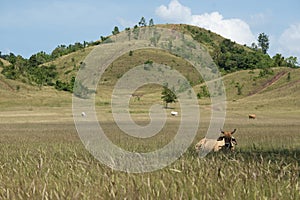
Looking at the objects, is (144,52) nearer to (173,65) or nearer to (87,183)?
(173,65)

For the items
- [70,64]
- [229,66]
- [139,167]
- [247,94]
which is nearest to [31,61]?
[70,64]

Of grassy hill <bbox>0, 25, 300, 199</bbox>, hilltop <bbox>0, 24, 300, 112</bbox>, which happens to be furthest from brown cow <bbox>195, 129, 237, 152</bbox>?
hilltop <bbox>0, 24, 300, 112</bbox>

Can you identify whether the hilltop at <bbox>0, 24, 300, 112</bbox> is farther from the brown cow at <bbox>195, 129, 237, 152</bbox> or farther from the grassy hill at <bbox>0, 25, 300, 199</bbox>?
the brown cow at <bbox>195, 129, 237, 152</bbox>

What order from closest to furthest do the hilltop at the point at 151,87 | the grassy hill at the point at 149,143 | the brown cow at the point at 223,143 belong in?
the grassy hill at the point at 149,143
the brown cow at the point at 223,143
the hilltop at the point at 151,87

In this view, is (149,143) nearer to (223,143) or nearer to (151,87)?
(223,143)

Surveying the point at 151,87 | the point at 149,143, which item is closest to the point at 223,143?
the point at 149,143

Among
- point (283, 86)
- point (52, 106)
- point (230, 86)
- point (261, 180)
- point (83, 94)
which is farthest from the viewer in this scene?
point (230, 86)

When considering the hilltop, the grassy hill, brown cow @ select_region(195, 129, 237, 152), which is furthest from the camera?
the hilltop

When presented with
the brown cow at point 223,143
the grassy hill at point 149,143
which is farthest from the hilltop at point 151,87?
the brown cow at point 223,143

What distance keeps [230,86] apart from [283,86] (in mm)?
16282

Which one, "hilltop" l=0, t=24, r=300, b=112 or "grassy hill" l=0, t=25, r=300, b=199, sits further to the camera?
"hilltop" l=0, t=24, r=300, b=112

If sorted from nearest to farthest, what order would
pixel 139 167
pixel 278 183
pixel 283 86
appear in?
pixel 278 183 → pixel 139 167 → pixel 283 86

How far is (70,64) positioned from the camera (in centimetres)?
17538

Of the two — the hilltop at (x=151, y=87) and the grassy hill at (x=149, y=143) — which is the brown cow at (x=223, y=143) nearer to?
the grassy hill at (x=149, y=143)
